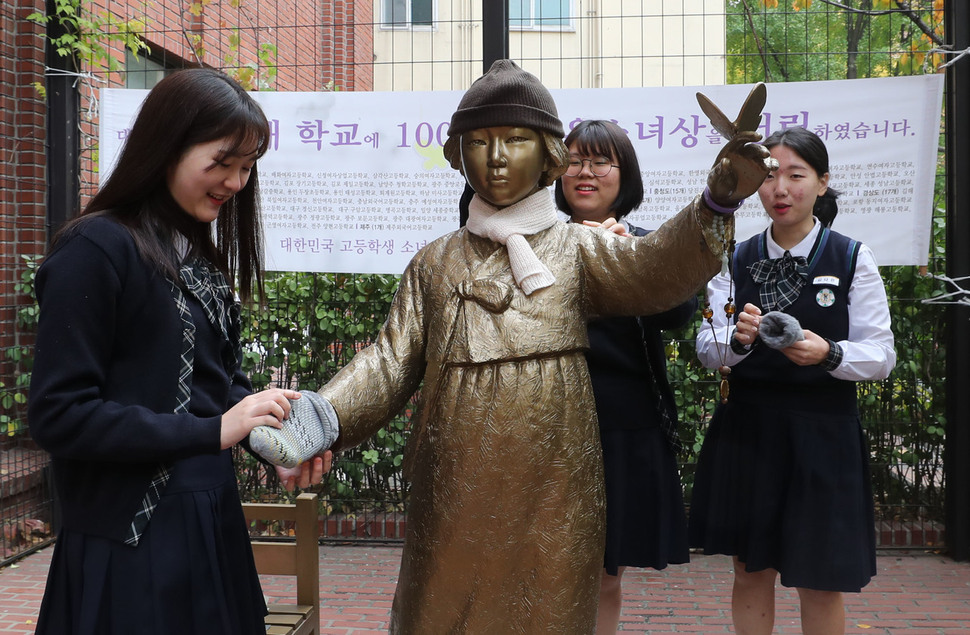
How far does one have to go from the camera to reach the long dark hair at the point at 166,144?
1717 mm

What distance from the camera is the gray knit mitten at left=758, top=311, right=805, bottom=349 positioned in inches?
96.3

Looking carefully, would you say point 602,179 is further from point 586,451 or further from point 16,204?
point 16,204

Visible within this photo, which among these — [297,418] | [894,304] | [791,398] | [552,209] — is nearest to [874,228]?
[894,304]

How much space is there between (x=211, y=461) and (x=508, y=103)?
106 cm

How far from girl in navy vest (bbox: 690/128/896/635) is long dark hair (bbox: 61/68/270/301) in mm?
1531

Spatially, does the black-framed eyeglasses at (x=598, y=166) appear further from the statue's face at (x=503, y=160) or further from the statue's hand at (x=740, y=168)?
the statue's hand at (x=740, y=168)

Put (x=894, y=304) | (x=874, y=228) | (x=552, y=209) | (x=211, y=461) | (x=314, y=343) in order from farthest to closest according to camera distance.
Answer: (x=314, y=343)
(x=894, y=304)
(x=874, y=228)
(x=552, y=209)
(x=211, y=461)

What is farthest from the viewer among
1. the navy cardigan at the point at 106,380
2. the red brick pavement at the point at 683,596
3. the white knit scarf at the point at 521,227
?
the red brick pavement at the point at 683,596

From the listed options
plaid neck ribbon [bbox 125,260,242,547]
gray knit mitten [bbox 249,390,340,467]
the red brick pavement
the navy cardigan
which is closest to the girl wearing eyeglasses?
gray knit mitten [bbox 249,390,340,467]

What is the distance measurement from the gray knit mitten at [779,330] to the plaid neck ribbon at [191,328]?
1444 millimetres

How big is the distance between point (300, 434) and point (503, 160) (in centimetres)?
80

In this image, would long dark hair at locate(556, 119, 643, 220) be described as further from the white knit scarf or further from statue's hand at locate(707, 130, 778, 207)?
statue's hand at locate(707, 130, 778, 207)

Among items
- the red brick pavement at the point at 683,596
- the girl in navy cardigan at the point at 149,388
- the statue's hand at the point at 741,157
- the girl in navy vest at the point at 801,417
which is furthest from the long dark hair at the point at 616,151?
the red brick pavement at the point at 683,596

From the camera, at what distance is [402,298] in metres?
2.24
